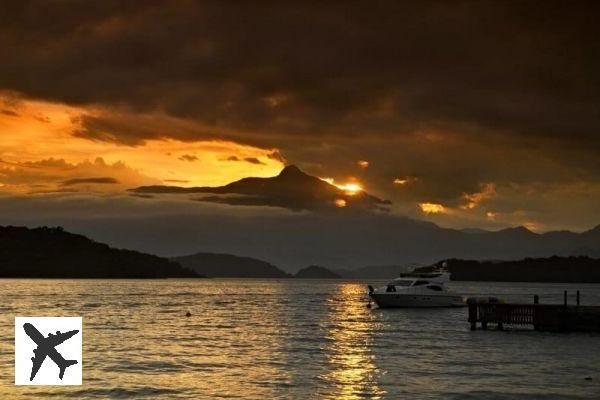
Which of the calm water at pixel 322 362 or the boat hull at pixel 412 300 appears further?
the boat hull at pixel 412 300

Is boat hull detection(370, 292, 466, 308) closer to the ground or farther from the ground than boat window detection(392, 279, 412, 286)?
closer to the ground

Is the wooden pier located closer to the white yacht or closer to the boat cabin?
the white yacht

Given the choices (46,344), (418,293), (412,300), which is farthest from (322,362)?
(418,293)

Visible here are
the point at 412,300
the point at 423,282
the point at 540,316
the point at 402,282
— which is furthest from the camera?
the point at 402,282

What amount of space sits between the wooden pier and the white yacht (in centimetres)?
2540

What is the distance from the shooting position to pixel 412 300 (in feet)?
369

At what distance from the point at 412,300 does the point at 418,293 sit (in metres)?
1.33

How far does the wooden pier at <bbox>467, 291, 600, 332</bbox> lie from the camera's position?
78562 mm

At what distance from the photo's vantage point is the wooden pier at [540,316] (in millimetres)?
78562

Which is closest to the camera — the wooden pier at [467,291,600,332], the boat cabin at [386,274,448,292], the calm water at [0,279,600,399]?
the calm water at [0,279,600,399]

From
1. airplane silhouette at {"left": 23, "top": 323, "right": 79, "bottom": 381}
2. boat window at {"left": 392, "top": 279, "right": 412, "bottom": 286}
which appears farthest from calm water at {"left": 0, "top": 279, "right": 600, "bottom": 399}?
boat window at {"left": 392, "top": 279, "right": 412, "bottom": 286}

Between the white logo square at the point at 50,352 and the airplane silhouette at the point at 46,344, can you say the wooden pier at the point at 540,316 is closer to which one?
the white logo square at the point at 50,352

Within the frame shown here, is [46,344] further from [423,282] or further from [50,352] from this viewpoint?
[423,282]

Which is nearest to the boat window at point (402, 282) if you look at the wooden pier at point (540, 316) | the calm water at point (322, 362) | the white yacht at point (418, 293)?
the white yacht at point (418, 293)
